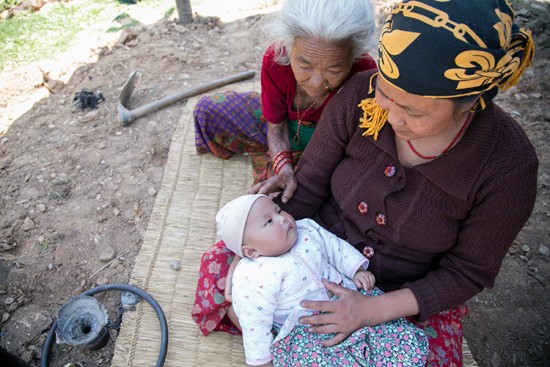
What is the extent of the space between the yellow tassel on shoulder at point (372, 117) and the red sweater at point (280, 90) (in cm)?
45

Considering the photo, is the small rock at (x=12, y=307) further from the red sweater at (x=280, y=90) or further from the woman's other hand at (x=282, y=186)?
the red sweater at (x=280, y=90)

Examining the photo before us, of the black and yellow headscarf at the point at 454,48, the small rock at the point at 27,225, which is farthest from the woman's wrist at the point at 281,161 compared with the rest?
the small rock at the point at 27,225

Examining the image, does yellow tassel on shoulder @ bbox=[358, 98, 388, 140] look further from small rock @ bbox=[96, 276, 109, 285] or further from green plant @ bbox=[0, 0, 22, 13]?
green plant @ bbox=[0, 0, 22, 13]

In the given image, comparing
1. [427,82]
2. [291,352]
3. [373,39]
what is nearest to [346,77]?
[373,39]

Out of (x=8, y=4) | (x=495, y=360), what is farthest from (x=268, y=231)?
(x=8, y=4)

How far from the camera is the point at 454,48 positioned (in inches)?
45.6

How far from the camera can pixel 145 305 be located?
2.26m

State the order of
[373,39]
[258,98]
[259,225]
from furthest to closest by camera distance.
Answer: [258,98], [373,39], [259,225]

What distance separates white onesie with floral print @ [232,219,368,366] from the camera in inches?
67.1

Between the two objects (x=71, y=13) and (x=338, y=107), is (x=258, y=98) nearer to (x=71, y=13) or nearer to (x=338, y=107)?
(x=338, y=107)

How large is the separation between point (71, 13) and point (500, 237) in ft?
22.3

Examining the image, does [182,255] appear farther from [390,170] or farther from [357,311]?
[390,170]

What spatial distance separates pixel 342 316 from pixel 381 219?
1.43ft

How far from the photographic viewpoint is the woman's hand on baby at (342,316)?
1609 millimetres
